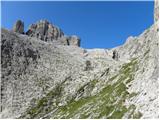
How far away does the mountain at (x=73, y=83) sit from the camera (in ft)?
181

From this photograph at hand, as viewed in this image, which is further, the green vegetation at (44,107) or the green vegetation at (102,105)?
the green vegetation at (44,107)

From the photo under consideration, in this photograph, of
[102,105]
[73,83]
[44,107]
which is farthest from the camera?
[73,83]

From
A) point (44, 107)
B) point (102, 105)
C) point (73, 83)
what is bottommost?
point (102, 105)

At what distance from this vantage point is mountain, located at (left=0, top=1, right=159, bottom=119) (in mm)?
55281

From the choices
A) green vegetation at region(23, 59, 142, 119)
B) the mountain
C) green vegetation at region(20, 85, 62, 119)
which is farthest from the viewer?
green vegetation at region(20, 85, 62, 119)

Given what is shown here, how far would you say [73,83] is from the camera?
10569cm

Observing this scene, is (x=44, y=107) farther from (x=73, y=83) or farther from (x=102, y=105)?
(x=102, y=105)

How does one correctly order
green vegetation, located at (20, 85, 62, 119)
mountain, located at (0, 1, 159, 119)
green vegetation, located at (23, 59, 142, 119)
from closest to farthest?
green vegetation, located at (23, 59, 142, 119) < mountain, located at (0, 1, 159, 119) < green vegetation, located at (20, 85, 62, 119)

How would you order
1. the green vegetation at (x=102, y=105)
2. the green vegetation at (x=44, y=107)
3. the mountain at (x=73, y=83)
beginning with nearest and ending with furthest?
the green vegetation at (x=102, y=105)
the mountain at (x=73, y=83)
the green vegetation at (x=44, y=107)

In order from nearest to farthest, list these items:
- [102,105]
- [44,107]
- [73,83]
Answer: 1. [102,105]
2. [44,107]
3. [73,83]

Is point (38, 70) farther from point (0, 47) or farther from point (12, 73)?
point (0, 47)

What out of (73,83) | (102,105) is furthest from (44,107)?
(102,105)

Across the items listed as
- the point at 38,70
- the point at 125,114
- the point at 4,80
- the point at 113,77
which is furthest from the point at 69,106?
the point at 38,70

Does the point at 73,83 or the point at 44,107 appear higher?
the point at 73,83
